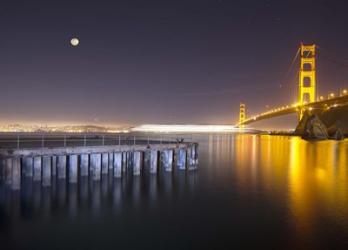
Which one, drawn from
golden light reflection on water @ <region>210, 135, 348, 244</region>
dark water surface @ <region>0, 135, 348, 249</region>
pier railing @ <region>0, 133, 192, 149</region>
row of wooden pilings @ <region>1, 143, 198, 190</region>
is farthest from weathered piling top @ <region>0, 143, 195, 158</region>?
golden light reflection on water @ <region>210, 135, 348, 244</region>

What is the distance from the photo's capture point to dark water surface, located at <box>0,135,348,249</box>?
12773mm

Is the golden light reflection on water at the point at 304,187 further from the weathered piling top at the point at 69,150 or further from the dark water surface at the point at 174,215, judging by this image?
the weathered piling top at the point at 69,150

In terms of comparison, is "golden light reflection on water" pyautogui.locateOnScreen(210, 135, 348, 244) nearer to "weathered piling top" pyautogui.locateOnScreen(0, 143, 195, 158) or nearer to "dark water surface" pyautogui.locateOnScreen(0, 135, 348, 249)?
"dark water surface" pyautogui.locateOnScreen(0, 135, 348, 249)

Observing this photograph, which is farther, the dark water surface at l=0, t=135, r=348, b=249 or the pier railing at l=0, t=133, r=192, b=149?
the pier railing at l=0, t=133, r=192, b=149

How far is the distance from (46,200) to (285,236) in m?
11.5

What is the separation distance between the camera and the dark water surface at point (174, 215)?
12.8 metres

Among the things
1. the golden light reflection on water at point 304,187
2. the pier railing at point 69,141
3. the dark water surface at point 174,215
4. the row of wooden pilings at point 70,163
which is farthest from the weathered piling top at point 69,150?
the golden light reflection on water at point 304,187

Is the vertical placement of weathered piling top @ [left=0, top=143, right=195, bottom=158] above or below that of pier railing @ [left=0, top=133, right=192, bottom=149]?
below

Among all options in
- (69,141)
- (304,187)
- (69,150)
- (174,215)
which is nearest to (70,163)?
(69,150)

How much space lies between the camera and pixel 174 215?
16375 mm

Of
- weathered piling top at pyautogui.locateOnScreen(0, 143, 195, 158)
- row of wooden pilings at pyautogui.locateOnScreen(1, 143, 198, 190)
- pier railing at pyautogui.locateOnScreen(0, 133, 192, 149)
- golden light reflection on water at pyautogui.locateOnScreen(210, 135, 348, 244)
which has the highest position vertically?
pier railing at pyautogui.locateOnScreen(0, 133, 192, 149)

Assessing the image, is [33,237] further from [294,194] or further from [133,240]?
[294,194]

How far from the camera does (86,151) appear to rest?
1964 centimetres

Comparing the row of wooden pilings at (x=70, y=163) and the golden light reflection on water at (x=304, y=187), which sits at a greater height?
the row of wooden pilings at (x=70, y=163)
